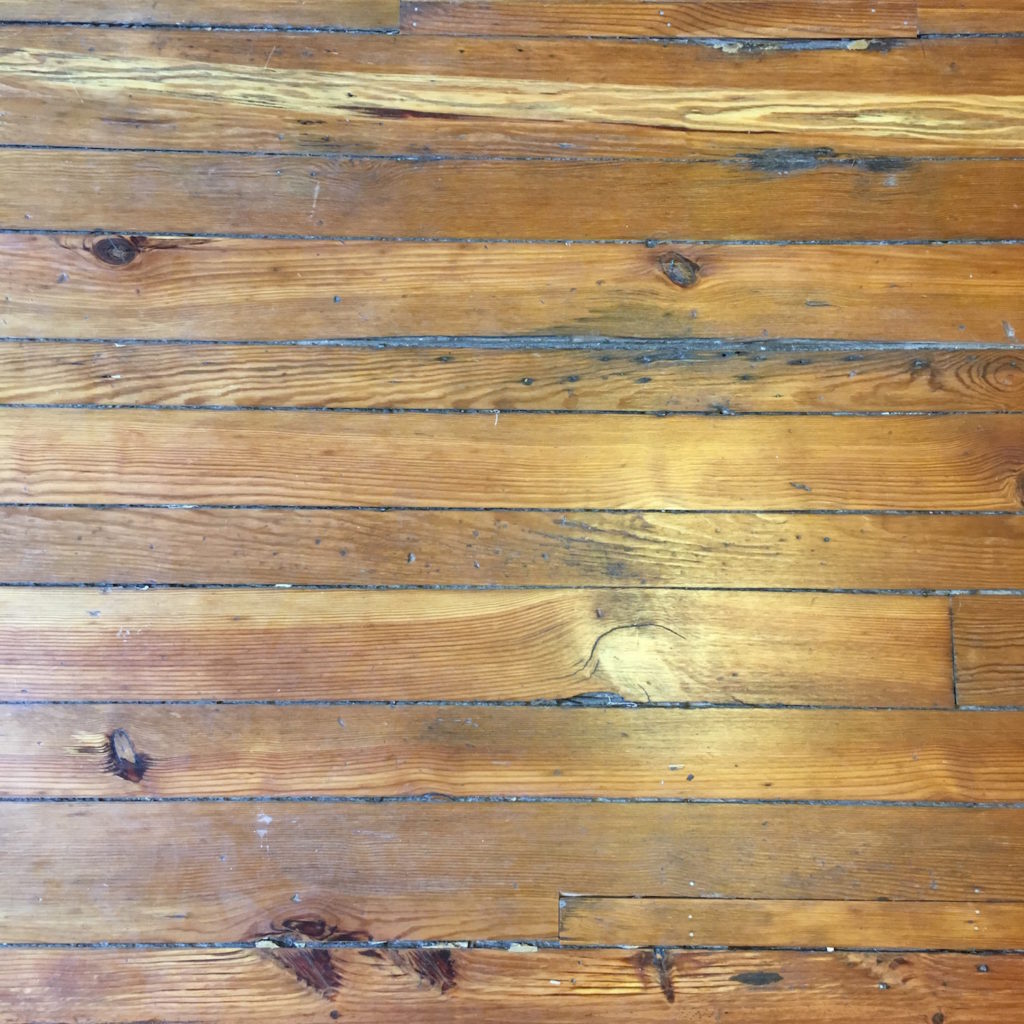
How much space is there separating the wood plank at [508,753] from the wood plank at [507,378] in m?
0.48

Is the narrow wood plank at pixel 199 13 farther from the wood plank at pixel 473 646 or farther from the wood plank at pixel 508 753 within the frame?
→ the wood plank at pixel 508 753

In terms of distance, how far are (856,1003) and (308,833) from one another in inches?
32.8

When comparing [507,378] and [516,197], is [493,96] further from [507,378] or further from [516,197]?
[507,378]

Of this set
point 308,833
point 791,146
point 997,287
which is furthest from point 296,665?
point 997,287

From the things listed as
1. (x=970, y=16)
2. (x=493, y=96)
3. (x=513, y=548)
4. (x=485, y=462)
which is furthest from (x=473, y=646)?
(x=970, y=16)

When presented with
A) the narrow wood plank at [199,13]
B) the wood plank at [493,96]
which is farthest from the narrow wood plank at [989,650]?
the narrow wood plank at [199,13]

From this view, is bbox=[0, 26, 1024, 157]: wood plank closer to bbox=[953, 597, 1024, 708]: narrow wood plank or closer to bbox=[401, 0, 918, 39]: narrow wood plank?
bbox=[401, 0, 918, 39]: narrow wood plank

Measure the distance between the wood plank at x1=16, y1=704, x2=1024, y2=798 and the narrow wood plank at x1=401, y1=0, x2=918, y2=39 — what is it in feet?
3.69

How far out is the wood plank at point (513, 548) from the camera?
1.36 meters

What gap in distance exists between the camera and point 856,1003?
4.21 feet

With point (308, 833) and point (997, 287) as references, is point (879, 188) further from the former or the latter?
point (308, 833)

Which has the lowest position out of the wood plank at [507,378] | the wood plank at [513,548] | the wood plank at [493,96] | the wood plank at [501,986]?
the wood plank at [501,986]

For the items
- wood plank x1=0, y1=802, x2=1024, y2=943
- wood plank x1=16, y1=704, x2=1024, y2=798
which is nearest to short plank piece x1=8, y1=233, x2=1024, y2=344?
wood plank x1=16, y1=704, x2=1024, y2=798

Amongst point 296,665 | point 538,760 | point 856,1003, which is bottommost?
point 856,1003
